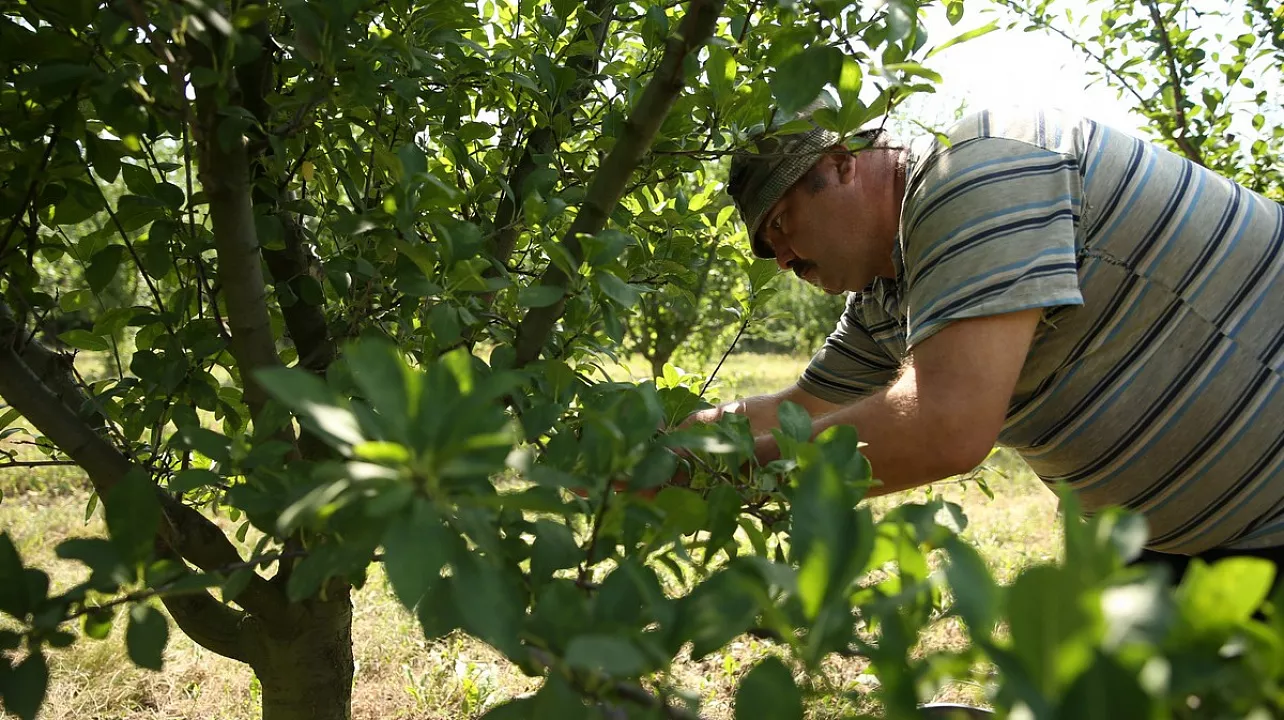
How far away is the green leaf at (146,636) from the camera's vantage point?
80 cm

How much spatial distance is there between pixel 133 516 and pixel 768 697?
1.98 ft

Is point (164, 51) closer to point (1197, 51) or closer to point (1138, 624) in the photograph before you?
point (1138, 624)

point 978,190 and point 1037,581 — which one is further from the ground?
point 978,190

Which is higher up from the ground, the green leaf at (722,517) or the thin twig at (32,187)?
the thin twig at (32,187)

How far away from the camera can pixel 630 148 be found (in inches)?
47.9

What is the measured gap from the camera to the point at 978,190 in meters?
1.80

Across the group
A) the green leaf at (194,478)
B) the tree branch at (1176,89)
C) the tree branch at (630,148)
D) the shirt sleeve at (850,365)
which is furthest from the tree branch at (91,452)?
the tree branch at (1176,89)

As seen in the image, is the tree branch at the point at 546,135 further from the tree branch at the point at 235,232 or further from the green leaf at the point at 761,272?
the tree branch at the point at 235,232

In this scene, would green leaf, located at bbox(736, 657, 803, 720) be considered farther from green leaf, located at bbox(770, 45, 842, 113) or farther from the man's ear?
the man's ear

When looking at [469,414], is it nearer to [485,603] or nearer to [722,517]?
[485,603]

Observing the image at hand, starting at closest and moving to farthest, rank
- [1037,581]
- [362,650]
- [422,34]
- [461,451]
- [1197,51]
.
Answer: [1037,581] → [461,451] → [422,34] → [1197,51] → [362,650]

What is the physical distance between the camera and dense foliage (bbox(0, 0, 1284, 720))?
584 mm

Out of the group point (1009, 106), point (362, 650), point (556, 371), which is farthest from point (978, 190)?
point (362, 650)

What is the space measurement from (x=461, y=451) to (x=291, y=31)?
131 cm
